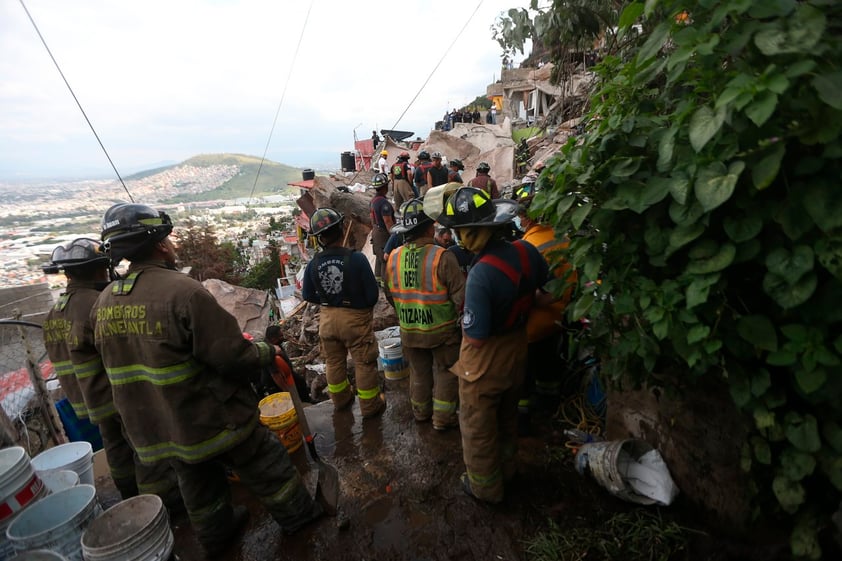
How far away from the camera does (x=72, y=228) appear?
394 inches

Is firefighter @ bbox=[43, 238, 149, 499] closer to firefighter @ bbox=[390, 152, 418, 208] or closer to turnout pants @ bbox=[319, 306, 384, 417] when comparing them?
turnout pants @ bbox=[319, 306, 384, 417]

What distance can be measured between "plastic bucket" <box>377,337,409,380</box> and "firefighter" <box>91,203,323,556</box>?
2413 millimetres

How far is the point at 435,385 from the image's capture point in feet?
12.6

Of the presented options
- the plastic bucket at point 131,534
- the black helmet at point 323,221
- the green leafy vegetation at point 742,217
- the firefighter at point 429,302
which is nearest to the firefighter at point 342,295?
the black helmet at point 323,221

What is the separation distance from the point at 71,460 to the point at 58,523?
1.03 m

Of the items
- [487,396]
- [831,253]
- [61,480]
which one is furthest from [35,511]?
[831,253]

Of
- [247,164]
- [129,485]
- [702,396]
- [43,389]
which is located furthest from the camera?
[247,164]

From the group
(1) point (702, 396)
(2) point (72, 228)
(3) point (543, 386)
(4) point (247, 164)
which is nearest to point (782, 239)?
(1) point (702, 396)

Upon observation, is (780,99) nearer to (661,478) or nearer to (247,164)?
(661,478)

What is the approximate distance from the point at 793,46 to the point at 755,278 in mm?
834

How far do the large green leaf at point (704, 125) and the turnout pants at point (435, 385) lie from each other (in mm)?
2691

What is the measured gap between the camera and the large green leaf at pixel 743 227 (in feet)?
4.42

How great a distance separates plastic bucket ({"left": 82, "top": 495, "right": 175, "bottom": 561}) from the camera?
2047 millimetres

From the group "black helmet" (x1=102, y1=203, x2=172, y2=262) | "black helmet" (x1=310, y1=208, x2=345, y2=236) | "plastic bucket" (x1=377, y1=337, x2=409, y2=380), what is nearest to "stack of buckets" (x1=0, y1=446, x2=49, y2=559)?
"black helmet" (x1=102, y1=203, x2=172, y2=262)
